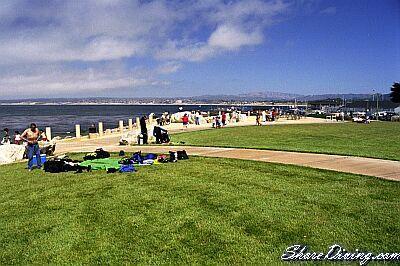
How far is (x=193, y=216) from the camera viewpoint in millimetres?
6633

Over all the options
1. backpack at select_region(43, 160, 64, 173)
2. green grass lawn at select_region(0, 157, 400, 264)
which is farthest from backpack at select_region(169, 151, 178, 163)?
backpack at select_region(43, 160, 64, 173)

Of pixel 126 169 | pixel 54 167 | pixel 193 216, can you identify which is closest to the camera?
pixel 193 216

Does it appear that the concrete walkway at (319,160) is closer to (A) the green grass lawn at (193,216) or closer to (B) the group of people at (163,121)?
(A) the green grass lawn at (193,216)

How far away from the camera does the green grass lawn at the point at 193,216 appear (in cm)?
526

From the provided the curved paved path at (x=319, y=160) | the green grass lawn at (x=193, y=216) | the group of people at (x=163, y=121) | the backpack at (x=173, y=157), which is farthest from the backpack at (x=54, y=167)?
the group of people at (x=163, y=121)

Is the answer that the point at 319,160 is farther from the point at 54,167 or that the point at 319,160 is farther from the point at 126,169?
the point at 54,167

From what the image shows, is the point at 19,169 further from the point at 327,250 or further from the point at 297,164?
the point at 327,250

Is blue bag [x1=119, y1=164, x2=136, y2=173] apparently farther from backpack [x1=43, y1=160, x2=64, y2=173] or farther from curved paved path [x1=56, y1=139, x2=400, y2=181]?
curved paved path [x1=56, y1=139, x2=400, y2=181]

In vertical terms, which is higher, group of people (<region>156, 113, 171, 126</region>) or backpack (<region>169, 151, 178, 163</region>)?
backpack (<region>169, 151, 178, 163</region>)

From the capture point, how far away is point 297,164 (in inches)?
459

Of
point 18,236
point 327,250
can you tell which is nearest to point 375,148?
point 327,250

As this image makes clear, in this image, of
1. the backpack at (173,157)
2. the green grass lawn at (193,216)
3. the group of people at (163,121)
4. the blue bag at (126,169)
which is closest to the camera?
the green grass lawn at (193,216)

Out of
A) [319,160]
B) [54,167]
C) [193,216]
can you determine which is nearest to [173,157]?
[54,167]

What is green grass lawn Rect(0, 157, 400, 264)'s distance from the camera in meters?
5.26
